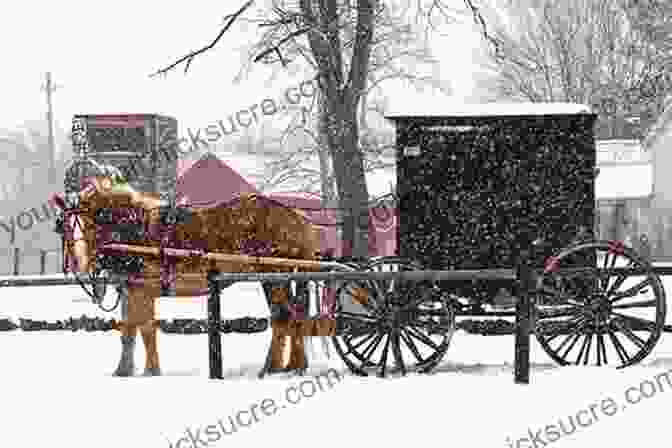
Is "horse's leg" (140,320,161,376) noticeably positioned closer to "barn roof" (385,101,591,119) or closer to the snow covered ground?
the snow covered ground

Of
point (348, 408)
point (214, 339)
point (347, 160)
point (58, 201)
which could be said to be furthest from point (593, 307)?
point (347, 160)

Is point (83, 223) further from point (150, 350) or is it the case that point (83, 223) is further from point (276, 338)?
point (276, 338)

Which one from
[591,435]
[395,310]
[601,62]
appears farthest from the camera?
[601,62]

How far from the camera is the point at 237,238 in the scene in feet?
31.1

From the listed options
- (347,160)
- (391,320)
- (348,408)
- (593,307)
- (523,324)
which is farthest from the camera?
(347,160)

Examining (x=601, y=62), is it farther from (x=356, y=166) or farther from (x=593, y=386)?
(x=593, y=386)

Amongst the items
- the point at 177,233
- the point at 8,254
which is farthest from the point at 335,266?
the point at 8,254

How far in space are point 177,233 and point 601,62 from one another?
41281mm

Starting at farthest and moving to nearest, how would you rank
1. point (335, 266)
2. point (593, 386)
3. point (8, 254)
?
point (8, 254) < point (335, 266) < point (593, 386)

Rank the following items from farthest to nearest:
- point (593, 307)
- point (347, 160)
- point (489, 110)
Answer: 1. point (347, 160)
2. point (489, 110)
3. point (593, 307)

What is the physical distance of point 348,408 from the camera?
7.18 metres

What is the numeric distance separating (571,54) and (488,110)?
129 feet

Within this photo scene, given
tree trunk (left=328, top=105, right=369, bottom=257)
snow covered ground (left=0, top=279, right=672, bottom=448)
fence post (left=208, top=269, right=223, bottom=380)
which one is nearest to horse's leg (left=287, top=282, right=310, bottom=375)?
snow covered ground (left=0, top=279, right=672, bottom=448)

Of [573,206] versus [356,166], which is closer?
[573,206]
